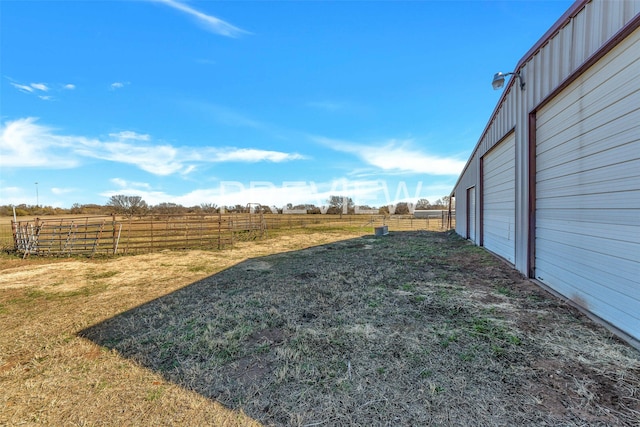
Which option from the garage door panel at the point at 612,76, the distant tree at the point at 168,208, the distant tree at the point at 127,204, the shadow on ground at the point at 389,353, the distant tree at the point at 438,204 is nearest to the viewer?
the shadow on ground at the point at 389,353

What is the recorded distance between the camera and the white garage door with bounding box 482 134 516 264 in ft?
18.1

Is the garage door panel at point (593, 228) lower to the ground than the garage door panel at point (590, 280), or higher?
higher

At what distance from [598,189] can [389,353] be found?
2.94 meters

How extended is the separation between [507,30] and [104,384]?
8273mm

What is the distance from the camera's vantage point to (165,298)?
434 centimetres

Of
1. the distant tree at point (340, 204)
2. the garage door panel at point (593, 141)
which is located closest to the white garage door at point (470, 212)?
the garage door panel at point (593, 141)

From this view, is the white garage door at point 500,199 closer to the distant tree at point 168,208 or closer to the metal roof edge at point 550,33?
the metal roof edge at point 550,33

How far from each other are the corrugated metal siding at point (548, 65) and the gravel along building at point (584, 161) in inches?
0.5

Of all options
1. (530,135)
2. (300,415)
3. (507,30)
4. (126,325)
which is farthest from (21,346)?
→ (507,30)

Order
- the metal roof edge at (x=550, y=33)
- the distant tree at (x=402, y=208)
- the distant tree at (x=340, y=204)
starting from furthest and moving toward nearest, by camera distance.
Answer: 1. the distant tree at (x=402, y=208)
2. the distant tree at (x=340, y=204)
3. the metal roof edge at (x=550, y=33)

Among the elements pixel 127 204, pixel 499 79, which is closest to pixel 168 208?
pixel 127 204

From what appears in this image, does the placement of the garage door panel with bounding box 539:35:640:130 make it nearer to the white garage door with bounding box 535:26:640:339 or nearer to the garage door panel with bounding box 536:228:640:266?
the white garage door with bounding box 535:26:640:339

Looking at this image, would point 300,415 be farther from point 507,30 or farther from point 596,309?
point 507,30

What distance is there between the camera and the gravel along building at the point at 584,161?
8.13ft
